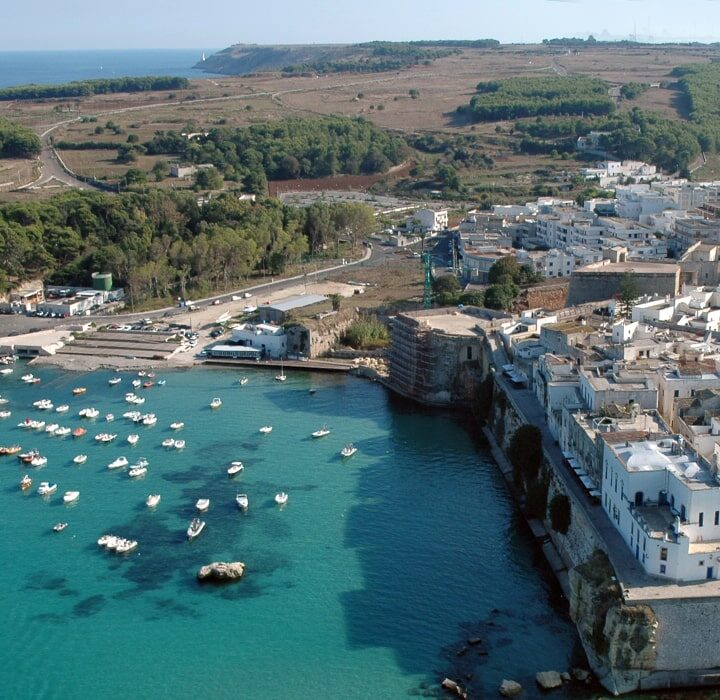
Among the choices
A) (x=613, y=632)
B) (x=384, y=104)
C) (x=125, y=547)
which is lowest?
(x=125, y=547)

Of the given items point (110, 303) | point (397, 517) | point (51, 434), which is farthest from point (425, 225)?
point (397, 517)

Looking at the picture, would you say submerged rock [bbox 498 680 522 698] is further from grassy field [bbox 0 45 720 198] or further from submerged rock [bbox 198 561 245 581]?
grassy field [bbox 0 45 720 198]

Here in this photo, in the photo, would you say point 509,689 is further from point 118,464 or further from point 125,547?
point 118,464

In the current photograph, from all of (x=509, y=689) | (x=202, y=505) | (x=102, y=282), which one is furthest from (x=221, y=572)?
(x=102, y=282)

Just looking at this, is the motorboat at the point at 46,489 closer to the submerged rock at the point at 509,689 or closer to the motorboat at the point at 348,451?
the motorboat at the point at 348,451

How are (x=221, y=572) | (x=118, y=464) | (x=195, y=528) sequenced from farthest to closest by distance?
(x=118, y=464)
(x=195, y=528)
(x=221, y=572)

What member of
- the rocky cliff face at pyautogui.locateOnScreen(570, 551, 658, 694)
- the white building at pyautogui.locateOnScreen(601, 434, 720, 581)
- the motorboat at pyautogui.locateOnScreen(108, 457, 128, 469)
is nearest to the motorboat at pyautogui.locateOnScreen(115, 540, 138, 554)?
the motorboat at pyautogui.locateOnScreen(108, 457, 128, 469)

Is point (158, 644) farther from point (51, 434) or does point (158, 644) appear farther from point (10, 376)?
point (10, 376)
